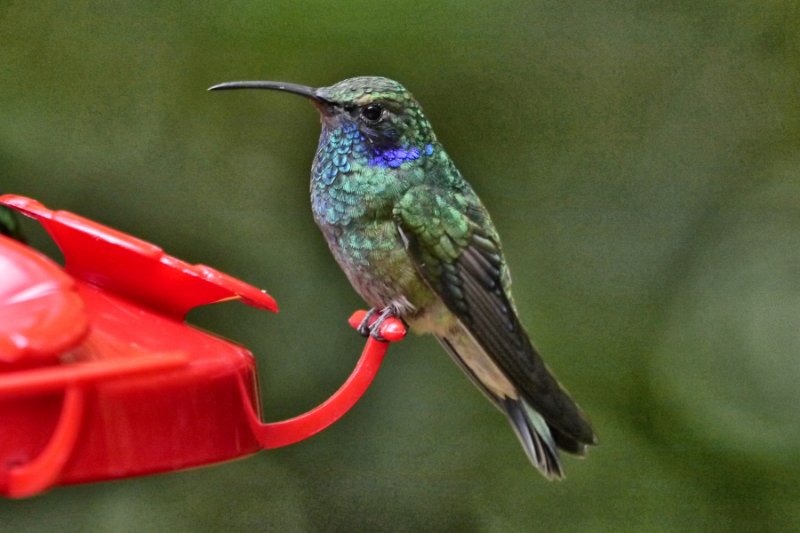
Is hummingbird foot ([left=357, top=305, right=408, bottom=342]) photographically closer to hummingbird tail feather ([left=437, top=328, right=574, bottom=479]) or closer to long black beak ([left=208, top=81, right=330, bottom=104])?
hummingbird tail feather ([left=437, top=328, right=574, bottom=479])

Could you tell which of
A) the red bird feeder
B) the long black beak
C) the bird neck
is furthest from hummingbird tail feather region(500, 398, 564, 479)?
the long black beak

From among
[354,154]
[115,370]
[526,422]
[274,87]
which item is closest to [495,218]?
[526,422]

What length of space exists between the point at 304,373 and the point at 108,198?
80cm

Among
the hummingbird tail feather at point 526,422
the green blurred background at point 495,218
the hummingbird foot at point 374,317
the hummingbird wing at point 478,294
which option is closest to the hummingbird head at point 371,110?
the hummingbird wing at point 478,294

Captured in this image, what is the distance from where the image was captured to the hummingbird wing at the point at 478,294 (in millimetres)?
2205

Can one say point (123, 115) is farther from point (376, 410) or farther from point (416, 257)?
point (416, 257)

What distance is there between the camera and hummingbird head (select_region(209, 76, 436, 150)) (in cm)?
220

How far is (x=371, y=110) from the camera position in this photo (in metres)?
2.23

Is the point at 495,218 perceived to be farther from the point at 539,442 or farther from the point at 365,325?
the point at 365,325

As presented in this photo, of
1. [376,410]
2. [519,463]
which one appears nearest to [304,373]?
[376,410]

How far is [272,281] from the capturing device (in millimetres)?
3277

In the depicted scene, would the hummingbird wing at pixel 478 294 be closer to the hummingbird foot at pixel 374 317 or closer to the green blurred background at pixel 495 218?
the hummingbird foot at pixel 374 317

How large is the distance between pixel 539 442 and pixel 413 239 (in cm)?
57

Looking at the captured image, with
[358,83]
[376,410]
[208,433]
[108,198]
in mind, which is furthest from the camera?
[376,410]
